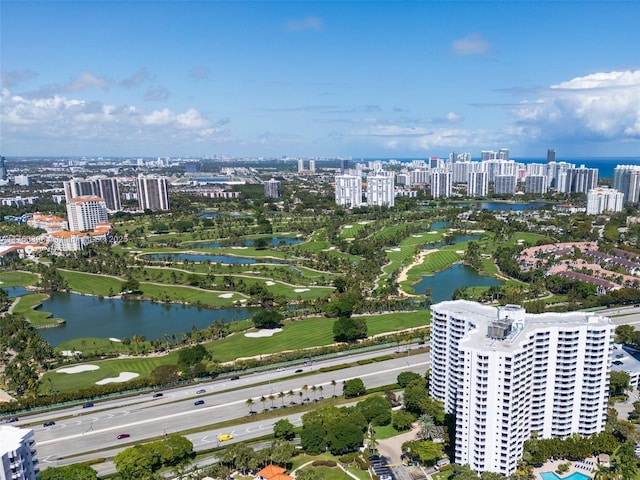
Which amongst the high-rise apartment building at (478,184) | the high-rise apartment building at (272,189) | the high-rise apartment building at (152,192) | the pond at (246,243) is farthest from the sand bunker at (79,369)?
the high-rise apartment building at (478,184)

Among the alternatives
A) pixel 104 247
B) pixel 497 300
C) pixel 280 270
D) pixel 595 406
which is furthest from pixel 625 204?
pixel 104 247

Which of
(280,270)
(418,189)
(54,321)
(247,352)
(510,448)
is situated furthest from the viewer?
(418,189)

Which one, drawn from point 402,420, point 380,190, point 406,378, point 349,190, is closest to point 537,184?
point 380,190

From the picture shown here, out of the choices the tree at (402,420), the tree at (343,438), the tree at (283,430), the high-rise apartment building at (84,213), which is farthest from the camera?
the high-rise apartment building at (84,213)

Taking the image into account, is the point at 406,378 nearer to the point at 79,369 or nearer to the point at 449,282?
the point at 79,369

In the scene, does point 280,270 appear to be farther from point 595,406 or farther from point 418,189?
point 418,189

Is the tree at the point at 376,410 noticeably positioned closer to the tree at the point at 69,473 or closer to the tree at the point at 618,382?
the tree at the point at 69,473
